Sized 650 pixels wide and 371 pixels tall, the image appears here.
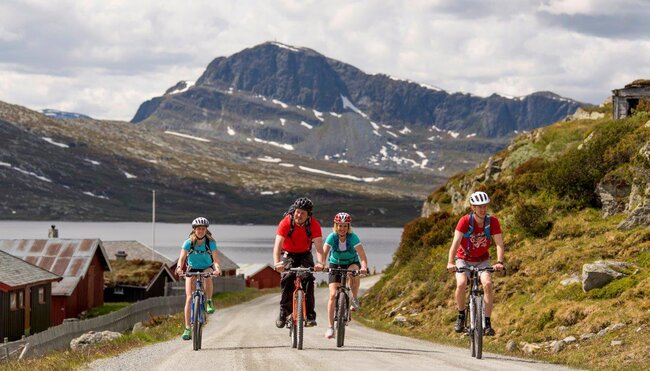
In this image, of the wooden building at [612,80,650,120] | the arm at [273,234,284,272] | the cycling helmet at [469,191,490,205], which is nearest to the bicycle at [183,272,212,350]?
the arm at [273,234,284,272]

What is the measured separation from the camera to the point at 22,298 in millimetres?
46812

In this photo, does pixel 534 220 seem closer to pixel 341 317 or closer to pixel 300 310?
pixel 341 317

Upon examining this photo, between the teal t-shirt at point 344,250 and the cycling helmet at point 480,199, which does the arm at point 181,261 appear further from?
the cycling helmet at point 480,199

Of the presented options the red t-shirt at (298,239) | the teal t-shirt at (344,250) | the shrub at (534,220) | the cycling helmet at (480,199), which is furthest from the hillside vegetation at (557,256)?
the red t-shirt at (298,239)

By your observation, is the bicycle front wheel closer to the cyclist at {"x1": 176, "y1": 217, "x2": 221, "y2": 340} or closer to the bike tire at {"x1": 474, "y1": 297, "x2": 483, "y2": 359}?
the cyclist at {"x1": 176, "y1": 217, "x2": 221, "y2": 340}

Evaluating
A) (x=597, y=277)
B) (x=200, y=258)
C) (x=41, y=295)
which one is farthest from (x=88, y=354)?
(x=41, y=295)

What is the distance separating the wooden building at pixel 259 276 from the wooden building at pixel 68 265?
45178 millimetres

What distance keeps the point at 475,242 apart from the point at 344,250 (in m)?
2.78

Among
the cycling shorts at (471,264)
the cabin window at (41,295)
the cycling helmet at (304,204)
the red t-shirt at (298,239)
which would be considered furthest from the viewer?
the cabin window at (41,295)

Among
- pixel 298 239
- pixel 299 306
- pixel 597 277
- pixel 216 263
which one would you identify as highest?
pixel 298 239

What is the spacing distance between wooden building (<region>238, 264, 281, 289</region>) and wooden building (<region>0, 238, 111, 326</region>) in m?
45.2

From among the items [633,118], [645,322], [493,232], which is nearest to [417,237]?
[633,118]

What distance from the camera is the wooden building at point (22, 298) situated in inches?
1722

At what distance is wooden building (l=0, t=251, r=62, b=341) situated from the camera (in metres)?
43.8
